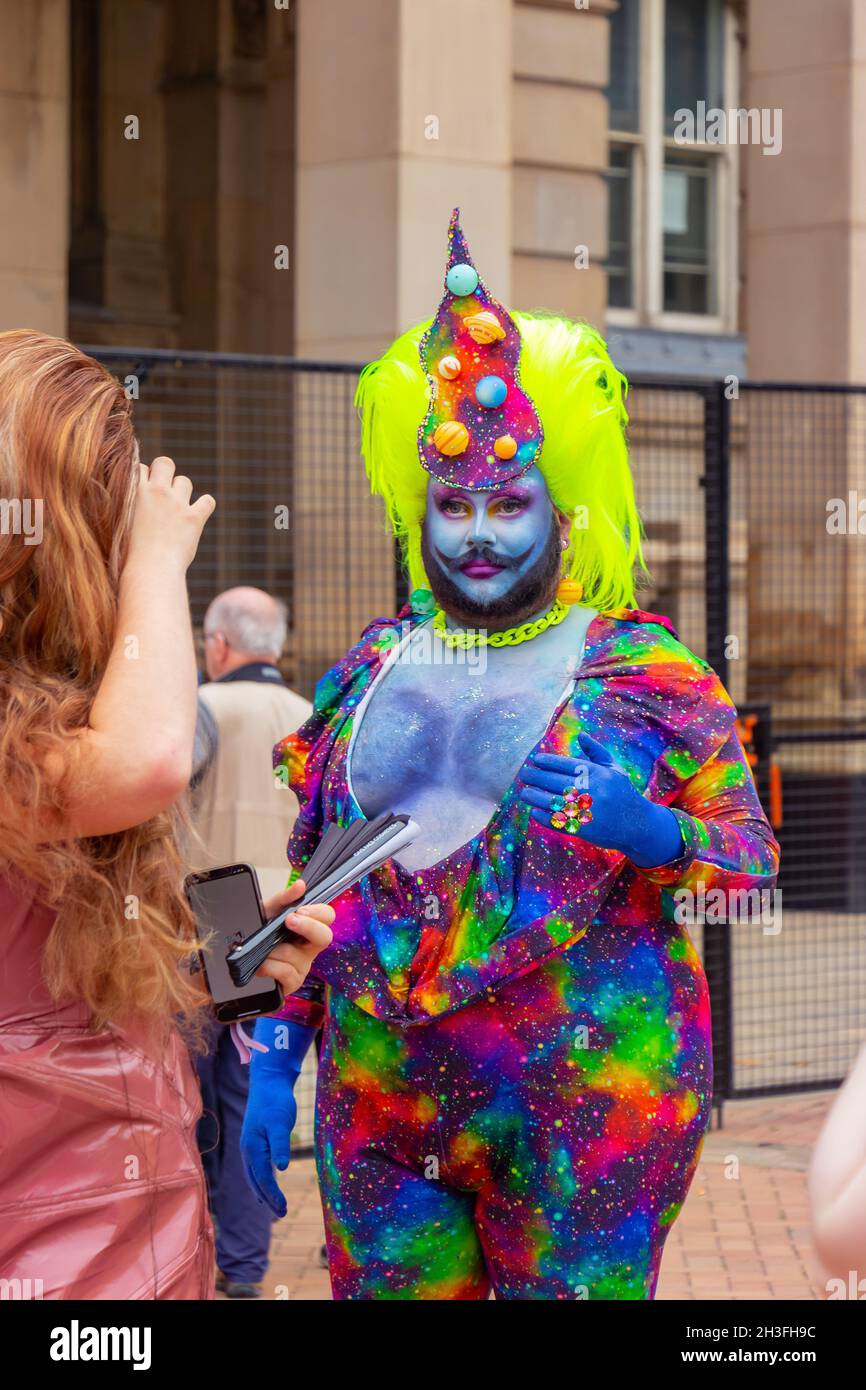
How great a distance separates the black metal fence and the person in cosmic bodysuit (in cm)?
305

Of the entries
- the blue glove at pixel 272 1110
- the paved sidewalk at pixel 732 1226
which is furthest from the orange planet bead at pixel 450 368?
the paved sidewalk at pixel 732 1226

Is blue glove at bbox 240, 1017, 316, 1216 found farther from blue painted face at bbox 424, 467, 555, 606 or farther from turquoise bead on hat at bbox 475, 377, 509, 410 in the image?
turquoise bead on hat at bbox 475, 377, 509, 410

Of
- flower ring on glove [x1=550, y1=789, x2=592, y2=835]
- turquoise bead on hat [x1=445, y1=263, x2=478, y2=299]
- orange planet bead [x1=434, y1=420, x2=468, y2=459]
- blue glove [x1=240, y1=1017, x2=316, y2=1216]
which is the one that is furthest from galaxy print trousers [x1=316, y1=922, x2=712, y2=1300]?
turquoise bead on hat [x1=445, y1=263, x2=478, y2=299]

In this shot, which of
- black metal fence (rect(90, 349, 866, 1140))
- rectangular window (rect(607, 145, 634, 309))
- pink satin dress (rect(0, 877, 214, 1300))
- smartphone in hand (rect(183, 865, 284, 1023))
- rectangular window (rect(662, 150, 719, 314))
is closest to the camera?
pink satin dress (rect(0, 877, 214, 1300))

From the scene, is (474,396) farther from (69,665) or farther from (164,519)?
(69,665)

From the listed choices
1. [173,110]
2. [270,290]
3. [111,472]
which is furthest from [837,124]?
[111,472]

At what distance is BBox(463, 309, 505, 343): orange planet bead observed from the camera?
322 centimetres

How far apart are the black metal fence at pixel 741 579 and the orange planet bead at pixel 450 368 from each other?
118 inches

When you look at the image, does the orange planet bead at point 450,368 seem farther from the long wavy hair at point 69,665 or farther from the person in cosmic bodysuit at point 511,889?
the long wavy hair at point 69,665

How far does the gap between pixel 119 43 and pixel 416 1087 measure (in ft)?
44.6

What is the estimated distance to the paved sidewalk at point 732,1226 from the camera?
5.38m

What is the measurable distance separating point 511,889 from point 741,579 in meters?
9.10

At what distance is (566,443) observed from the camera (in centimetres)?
326
